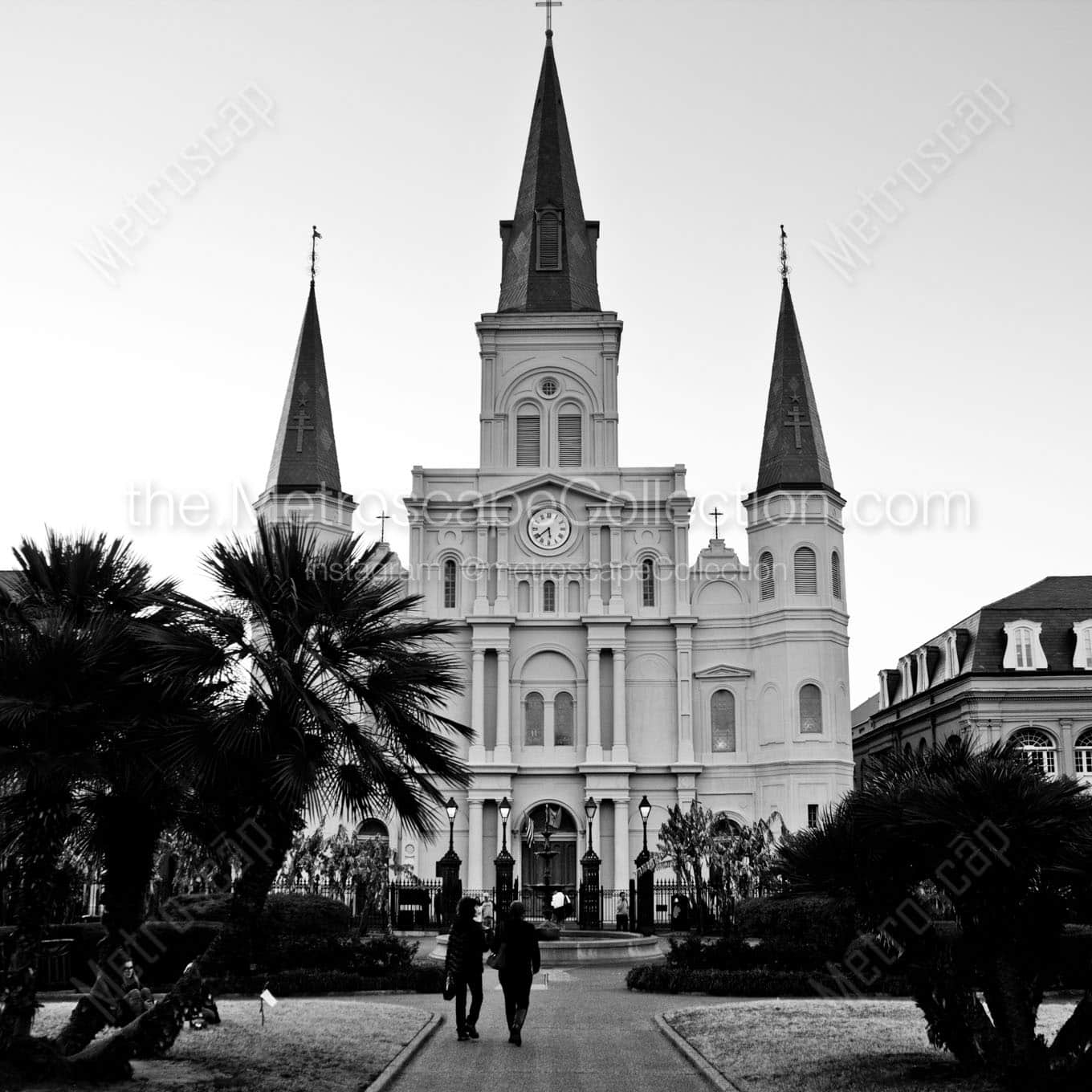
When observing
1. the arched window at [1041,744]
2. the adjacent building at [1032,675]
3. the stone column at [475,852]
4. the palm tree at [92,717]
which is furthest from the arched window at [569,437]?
the palm tree at [92,717]

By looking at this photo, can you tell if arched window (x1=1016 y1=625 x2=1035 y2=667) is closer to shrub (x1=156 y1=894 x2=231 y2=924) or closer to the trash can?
the trash can

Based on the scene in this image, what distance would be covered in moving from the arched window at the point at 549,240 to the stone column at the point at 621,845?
23.0m

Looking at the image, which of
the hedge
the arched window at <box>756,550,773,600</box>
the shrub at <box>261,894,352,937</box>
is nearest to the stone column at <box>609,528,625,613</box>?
the arched window at <box>756,550,773,600</box>

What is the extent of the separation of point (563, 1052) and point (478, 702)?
36.9 m

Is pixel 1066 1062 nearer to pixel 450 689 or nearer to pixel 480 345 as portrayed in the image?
pixel 450 689

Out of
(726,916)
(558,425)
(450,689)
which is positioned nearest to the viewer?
(450,689)

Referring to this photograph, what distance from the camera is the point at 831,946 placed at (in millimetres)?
22219

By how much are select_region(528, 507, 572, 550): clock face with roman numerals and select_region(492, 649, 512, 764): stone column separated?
4803 millimetres

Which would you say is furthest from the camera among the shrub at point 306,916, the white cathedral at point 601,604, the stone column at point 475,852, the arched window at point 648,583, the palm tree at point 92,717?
the arched window at point 648,583

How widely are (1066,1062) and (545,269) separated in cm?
4934

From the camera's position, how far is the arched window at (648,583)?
54.6 metres

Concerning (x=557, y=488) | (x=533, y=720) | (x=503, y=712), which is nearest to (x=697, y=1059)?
(x=503, y=712)

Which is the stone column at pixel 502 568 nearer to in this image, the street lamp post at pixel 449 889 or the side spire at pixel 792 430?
the side spire at pixel 792 430

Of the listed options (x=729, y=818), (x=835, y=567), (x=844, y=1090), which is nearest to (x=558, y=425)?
(x=835, y=567)
